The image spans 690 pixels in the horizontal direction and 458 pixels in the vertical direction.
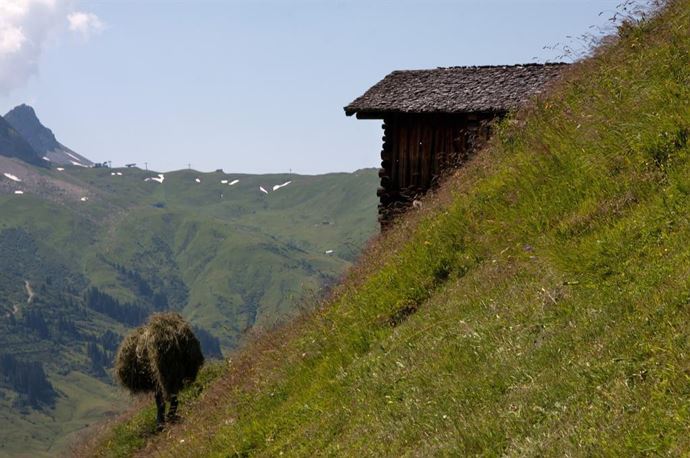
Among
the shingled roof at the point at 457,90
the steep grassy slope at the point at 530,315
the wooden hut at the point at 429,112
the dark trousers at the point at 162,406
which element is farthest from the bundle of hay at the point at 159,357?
the shingled roof at the point at 457,90

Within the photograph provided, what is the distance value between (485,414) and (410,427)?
0.99 m

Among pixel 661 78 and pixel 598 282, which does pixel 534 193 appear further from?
pixel 598 282

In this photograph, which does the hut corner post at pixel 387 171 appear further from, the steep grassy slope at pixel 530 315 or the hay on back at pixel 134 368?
the steep grassy slope at pixel 530 315

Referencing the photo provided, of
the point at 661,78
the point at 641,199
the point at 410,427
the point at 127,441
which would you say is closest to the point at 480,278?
the point at 641,199

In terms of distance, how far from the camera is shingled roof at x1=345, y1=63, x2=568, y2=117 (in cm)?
2330

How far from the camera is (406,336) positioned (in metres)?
9.91

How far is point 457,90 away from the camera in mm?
24453

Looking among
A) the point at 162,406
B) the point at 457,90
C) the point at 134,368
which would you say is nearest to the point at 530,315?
the point at 134,368

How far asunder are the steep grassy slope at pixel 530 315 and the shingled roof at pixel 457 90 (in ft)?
23.6

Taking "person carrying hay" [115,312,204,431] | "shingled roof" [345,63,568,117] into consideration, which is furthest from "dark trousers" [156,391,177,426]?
"shingled roof" [345,63,568,117]

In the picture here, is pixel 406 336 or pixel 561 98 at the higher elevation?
pixel 561 98

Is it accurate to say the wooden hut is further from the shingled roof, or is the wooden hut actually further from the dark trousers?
the dark trousers

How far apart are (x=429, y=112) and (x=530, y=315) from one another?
54.5 feet

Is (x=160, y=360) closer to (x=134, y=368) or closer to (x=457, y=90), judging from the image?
(x=134, y=368)
